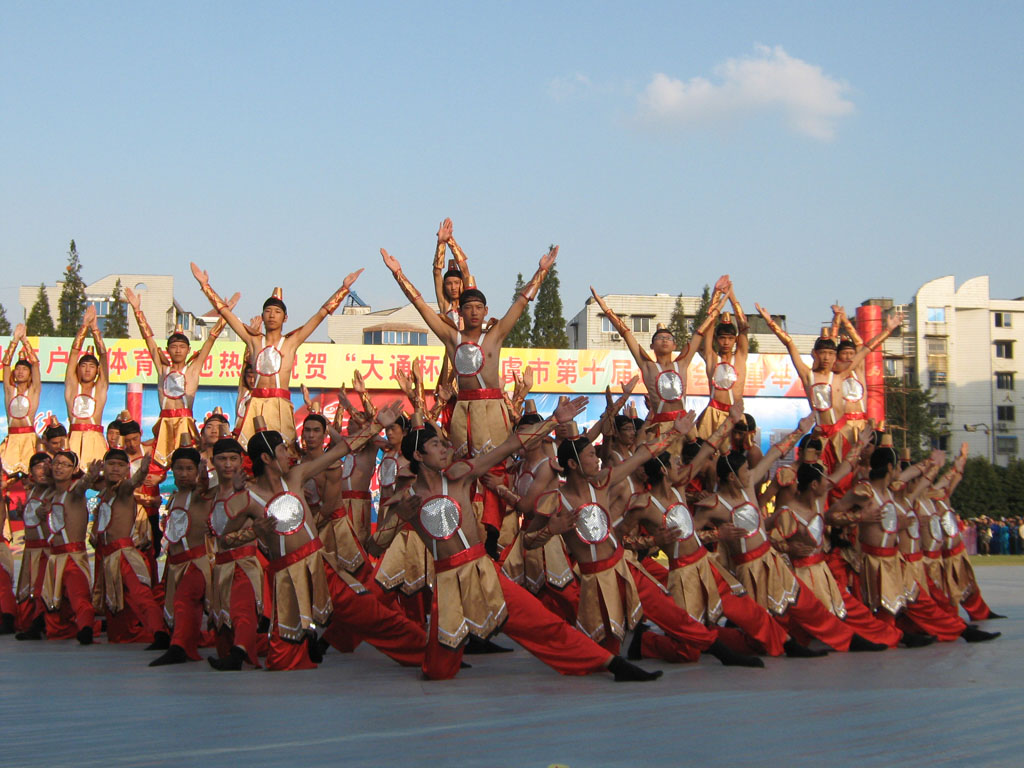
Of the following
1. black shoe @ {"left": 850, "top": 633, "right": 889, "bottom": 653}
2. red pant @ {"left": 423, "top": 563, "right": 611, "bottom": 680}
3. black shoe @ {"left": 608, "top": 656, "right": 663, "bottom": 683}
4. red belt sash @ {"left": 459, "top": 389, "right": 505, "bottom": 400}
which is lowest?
black shoe @ {"left": 850, "top": 633, "right": 889, "bottom": 653}

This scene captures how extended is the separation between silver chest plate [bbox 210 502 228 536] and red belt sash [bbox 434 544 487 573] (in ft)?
5.13

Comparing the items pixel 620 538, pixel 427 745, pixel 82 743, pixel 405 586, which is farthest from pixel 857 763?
pixel 405 586

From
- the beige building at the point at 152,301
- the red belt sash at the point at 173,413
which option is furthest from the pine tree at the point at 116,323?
the red belt sash at the point at 173,413

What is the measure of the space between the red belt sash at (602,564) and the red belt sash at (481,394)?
224 cm

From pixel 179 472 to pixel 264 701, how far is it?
254 centimetres

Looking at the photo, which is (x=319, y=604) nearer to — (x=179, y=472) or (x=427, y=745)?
(x=179, y=472)

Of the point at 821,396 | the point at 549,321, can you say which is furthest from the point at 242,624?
the point at 549,321

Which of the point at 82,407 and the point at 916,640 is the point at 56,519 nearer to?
the point at 82,407

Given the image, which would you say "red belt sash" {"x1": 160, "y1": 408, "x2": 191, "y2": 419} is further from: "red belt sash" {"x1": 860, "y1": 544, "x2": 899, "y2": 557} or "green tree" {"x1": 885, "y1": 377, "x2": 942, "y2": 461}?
"green tree" {"x1": 885, "y1": 377, "x2": 942, "y2": 461}

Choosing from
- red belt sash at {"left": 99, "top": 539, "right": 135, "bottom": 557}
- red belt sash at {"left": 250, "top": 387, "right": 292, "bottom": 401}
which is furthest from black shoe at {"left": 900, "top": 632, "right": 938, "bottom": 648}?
red belt sash at {"left": 99, "top": 539, "right": 135, "bottom": 557}

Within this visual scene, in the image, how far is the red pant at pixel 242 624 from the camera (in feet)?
20.7

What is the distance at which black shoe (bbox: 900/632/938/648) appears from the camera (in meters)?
7.45

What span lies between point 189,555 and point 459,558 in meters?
2.42

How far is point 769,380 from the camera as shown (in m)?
25.3
